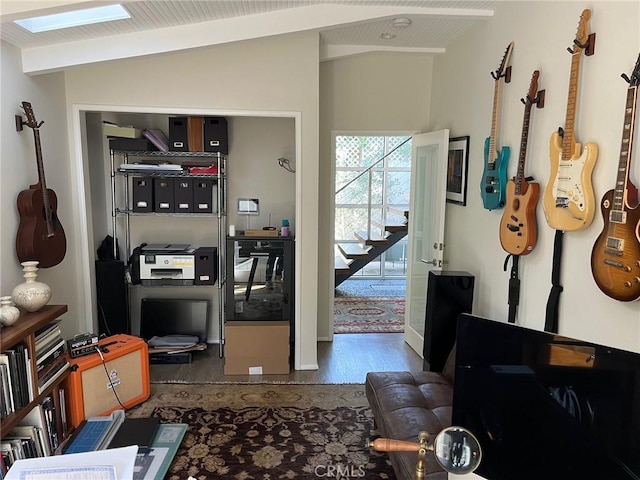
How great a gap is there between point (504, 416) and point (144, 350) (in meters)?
2.64

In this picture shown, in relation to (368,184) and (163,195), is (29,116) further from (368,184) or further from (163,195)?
(368,184)

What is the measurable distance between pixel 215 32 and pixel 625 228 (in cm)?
265

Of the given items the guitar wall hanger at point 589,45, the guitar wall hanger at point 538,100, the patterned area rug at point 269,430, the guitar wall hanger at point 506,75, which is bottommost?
the patterned area rug at point 269,430

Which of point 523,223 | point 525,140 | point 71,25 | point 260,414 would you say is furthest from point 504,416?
point 71,25

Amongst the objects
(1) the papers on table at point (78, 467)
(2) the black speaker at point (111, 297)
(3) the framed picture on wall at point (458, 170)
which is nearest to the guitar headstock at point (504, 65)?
(3) the framed picture on wall at point (458, 170)

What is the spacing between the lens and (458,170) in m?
3.59

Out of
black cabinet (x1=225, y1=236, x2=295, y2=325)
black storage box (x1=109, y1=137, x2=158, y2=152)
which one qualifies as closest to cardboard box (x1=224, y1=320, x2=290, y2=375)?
black cabinet (x1=225, y1=236, x2=295, y2=325)

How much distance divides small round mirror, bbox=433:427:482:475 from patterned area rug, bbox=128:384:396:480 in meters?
1.41

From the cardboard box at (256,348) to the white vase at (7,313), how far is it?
1557mm

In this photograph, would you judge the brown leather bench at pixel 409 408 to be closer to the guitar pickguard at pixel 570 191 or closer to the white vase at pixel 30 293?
the guitar pickguard at pixel 570 191

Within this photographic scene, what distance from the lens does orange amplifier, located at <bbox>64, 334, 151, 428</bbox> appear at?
2838mm

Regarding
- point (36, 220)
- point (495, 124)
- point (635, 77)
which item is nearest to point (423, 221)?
point (495, 124)

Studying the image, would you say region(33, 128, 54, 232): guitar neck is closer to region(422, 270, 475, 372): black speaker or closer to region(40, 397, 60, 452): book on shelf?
region(40, 397, 60, 452): book on shelf

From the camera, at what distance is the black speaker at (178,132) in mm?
3713
